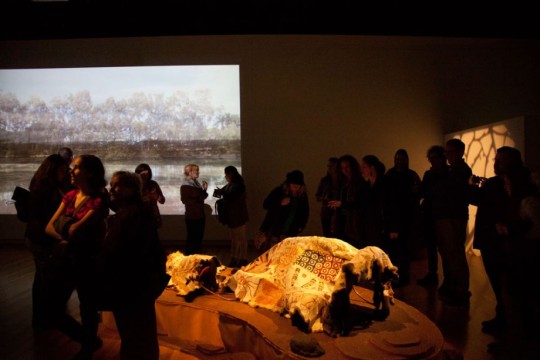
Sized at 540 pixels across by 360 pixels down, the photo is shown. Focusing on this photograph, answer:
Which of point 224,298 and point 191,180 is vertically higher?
point 191,180

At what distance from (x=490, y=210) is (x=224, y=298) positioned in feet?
7.54

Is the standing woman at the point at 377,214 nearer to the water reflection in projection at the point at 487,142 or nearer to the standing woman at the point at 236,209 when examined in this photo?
the standing woman at the point at 236,209

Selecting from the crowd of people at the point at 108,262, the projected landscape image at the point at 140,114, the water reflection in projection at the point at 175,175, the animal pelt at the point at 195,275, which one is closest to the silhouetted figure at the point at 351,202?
the animal pelt at the point at 195,275

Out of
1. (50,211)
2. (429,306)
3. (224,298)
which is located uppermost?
(50,211)

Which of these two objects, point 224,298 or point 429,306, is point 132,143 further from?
point 429,306

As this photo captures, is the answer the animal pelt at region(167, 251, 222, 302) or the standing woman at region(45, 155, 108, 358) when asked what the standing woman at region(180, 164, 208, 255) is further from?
the standing woman at region(45, 155, 108, 358)

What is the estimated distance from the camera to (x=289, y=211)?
5.02 meters

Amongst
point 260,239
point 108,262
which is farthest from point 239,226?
point 108,262

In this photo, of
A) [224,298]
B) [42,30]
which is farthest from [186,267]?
[42,30]

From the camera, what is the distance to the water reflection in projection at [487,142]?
5.39 m

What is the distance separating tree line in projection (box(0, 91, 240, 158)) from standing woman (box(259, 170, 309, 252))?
301 cm

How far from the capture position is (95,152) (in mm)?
7824

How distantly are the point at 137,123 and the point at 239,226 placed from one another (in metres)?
3.13

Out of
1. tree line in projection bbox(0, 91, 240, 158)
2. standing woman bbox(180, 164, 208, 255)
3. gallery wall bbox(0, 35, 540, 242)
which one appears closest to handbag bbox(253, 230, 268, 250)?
standing woman bbox(180, 164, 208, 255)
